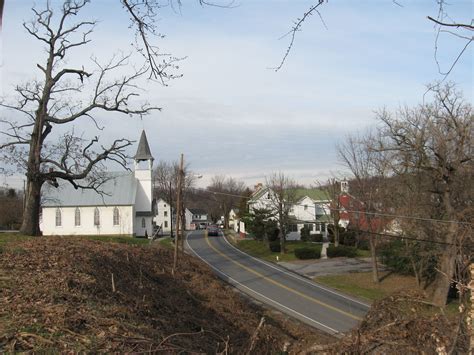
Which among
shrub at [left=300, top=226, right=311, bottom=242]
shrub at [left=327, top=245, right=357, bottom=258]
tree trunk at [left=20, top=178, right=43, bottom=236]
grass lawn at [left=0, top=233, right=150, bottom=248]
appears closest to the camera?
grass lawn at [left=0, top=233, right=150, bottom=248]

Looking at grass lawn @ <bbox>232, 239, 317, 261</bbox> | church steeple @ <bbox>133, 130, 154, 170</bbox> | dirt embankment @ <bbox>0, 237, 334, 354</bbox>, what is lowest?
grass lawn @ <bbox>232, 239, 317, 261</bbox>

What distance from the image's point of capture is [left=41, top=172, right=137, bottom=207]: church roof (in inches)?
2660

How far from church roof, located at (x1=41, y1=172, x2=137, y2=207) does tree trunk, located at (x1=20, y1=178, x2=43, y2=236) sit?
43.2 meters

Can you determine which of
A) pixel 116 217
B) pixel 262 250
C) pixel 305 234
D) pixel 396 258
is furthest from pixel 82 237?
pixel 305 234

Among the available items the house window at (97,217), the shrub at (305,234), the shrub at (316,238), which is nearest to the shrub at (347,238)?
the shrub at (316,238)

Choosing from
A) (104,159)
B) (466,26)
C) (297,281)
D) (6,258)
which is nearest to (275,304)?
(297,281)

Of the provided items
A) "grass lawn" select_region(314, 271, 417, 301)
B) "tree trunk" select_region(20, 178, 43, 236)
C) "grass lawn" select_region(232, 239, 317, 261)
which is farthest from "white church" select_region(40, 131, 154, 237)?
"tree trunk" select_region(20, 178, 43, 236)

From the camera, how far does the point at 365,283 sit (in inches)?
1454

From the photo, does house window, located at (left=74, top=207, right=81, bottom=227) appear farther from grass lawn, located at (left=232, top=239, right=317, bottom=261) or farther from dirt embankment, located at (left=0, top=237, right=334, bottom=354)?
dirt embankment, located at (left=0, top=237, right=334, bottom=354)

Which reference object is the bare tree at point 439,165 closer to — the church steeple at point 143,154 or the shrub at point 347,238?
the shrub at point 347,238

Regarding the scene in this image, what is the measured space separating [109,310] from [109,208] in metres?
60.6

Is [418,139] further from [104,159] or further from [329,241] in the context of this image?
[329,241]

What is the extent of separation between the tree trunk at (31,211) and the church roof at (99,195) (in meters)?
43.2

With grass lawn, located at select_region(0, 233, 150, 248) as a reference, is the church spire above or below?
above
